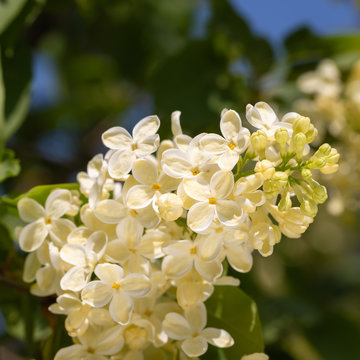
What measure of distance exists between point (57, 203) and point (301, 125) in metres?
0.45

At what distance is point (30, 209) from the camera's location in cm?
105

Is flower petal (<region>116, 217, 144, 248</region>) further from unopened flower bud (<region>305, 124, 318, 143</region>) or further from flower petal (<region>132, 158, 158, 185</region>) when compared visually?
unopened flower bud (<region>305, 124, 318, 143</region>)

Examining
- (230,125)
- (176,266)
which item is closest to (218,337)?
(176,266)

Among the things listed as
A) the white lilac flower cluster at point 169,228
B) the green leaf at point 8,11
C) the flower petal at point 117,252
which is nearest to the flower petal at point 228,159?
the white lilac flower cluster at point 169,228

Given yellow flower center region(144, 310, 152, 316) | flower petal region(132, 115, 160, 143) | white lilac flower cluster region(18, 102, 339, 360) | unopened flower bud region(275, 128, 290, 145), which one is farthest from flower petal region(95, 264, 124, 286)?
unopened flower bud region(275, 128, 290, 145)

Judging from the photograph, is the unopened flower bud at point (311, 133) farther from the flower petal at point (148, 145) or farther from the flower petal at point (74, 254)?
the flower petal at point (74, 254)

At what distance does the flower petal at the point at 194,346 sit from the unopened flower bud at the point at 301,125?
39cm

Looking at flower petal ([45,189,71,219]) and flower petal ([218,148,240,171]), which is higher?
flower petal ([218,148,240,171])

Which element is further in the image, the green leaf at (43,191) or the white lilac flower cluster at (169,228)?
the green leaf at (43,191)

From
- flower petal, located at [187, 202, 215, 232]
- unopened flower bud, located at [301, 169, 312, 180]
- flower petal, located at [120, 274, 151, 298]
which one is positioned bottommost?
flower petal, located at [120, 274, 151, 298]

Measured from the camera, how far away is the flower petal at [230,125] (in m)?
0.94

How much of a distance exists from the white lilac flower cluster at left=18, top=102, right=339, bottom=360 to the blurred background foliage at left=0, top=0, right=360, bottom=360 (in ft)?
0.64

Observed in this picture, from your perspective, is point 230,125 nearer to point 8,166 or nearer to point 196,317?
point 196,317

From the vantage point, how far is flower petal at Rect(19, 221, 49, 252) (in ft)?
3.35
